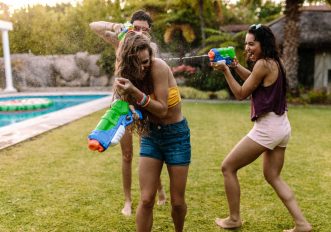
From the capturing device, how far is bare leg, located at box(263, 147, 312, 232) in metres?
3.16

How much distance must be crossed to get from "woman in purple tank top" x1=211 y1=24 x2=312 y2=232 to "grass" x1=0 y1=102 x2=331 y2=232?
448 mm

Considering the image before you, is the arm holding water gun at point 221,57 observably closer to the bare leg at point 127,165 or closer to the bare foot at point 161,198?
the bare leg at point 127,165

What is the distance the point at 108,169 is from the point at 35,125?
13.2ft

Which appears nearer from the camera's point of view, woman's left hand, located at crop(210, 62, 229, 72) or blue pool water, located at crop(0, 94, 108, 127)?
woman's left hand, located at crop(210, 62, 229, 72)

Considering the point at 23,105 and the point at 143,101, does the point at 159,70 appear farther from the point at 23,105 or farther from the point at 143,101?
the point at 23,105

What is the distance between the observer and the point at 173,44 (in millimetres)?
19281

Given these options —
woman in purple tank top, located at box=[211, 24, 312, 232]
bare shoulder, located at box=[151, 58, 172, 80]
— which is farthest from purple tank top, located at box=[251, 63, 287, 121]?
bare shoulder, located at box=[151, 58, 172, 80]

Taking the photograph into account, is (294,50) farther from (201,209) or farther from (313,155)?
(201,209)

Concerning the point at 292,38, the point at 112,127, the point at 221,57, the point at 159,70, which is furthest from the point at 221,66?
the point at 292,38

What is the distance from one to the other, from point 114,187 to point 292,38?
10.7 m

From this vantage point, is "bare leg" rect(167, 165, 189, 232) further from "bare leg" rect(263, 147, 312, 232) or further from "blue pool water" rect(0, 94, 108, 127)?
"blue pool water" rect(0, 94, 108, 127)

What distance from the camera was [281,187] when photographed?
3197 millimetres

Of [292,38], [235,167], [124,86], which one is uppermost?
[292,38]

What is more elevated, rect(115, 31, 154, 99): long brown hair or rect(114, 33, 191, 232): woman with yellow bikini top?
rect(115, 31, 154, 99): long brown hair
